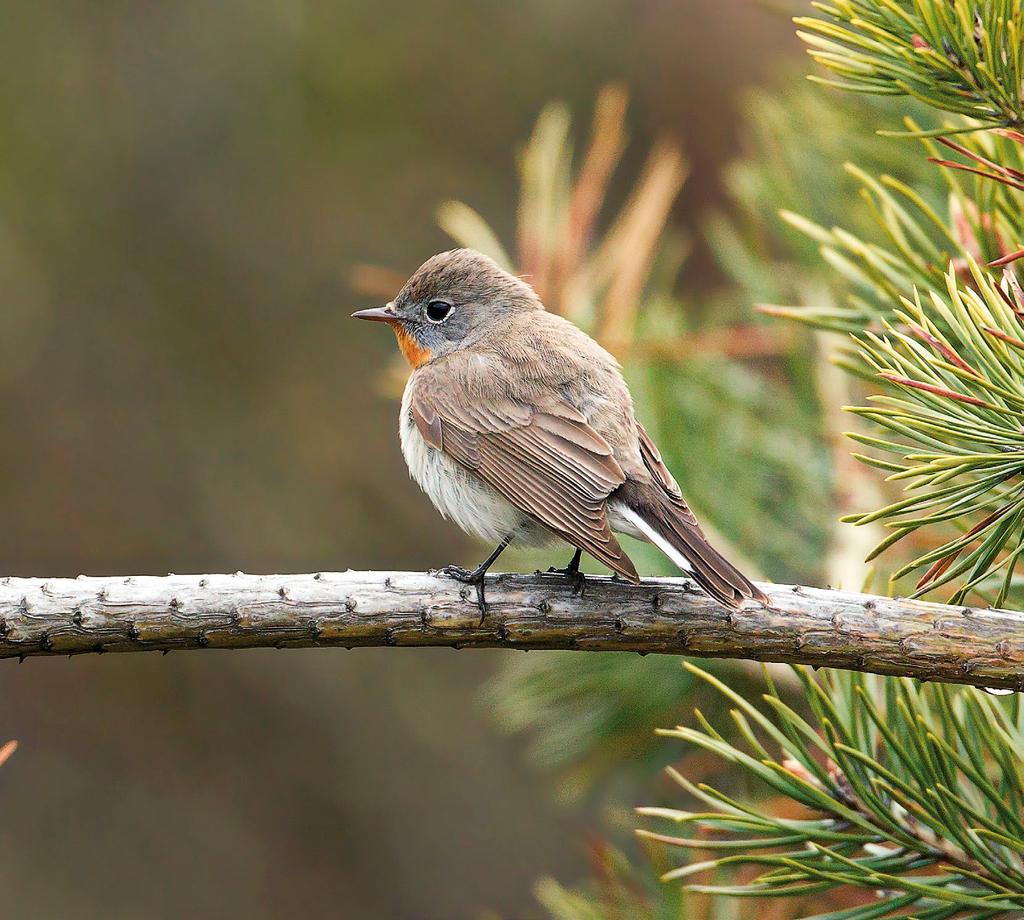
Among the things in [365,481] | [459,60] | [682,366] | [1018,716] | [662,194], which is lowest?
[1018,716]

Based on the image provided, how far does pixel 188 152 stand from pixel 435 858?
3712 millimetres

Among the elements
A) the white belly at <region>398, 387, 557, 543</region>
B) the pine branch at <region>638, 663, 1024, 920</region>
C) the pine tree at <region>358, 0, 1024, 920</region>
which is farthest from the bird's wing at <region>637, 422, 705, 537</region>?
the pine branch at <region>638, 663, 1024, 920</region>

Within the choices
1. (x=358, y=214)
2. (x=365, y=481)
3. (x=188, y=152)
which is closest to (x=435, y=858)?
(x=365, y=481)

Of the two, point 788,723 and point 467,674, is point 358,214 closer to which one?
point 467,674

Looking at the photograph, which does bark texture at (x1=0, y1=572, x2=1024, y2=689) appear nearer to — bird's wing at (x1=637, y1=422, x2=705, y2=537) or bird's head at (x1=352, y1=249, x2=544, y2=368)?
bird's wing at (x1=637, y1=422, x2=705, y2=537)

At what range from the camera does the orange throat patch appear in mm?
4016

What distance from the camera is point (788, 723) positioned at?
1969mm

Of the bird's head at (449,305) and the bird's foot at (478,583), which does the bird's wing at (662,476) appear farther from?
the bird's head at (449,305)

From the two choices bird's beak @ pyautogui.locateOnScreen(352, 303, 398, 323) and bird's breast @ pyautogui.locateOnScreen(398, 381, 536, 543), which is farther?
bird's beak @ pyautogui.locateOnScreen(352, 303, 398, 323)

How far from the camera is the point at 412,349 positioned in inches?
159

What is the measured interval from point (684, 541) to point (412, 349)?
5.35 feet

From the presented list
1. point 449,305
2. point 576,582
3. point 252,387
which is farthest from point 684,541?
point 252,387

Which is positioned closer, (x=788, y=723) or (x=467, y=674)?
(x=788, y=723)

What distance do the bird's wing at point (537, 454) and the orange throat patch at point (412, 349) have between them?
0.34 metres
